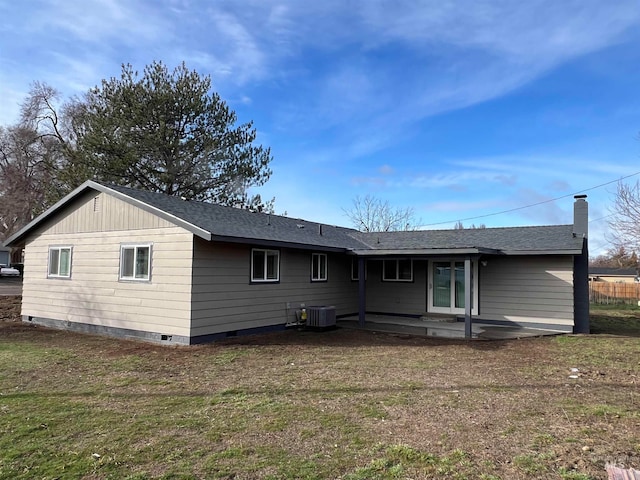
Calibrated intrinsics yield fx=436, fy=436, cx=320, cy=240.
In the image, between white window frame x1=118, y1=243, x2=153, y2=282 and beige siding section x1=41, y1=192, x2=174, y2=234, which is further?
beige siding section x1=41, y1=192, x2=174, y2=234

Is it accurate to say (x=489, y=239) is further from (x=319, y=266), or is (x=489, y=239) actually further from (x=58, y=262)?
(x=58, y=262)

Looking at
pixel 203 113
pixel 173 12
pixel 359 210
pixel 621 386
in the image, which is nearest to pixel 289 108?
pixel 203 113

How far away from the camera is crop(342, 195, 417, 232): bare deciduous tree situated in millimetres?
37656

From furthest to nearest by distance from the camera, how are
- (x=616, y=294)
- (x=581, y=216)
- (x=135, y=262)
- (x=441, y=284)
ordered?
(x=616, y=294) → (x=441, y=284) → (x=581, y=216) → (x=135, y=262)

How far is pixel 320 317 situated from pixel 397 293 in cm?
396

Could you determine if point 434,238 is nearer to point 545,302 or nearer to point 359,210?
point 545,302

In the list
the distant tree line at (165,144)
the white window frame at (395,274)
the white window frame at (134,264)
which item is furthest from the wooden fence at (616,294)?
the white window frame at (134,264)

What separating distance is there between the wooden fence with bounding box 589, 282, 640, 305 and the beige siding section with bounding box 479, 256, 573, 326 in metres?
15.7

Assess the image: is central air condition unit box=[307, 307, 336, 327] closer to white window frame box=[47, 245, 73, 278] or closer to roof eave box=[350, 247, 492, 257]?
roof eave box=[350, 247, 492, 257]

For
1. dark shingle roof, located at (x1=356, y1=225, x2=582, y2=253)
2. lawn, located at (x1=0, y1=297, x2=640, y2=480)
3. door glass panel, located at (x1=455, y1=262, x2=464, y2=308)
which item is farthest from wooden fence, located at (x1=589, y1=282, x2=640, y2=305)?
lawn, located at (x1=0, y1=297, x2=640, y2=480)

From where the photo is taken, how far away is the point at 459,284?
44.2 ft

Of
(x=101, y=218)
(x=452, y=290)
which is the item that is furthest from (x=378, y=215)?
(x=101, y=218)

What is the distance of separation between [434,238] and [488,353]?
6.74m

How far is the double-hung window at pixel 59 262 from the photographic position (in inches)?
467
